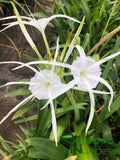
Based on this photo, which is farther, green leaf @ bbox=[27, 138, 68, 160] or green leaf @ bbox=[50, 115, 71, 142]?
green leaf @ bbox=[50, 115, 71, 142]

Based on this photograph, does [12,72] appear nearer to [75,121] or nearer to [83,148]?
[75,121]

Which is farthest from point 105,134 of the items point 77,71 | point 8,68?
point 8,68

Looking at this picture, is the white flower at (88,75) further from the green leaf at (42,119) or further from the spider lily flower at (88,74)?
the green leaf at (42,119)

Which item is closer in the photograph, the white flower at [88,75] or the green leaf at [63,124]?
the white flower at [88,75]

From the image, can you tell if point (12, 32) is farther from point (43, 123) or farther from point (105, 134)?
point (105, 134)

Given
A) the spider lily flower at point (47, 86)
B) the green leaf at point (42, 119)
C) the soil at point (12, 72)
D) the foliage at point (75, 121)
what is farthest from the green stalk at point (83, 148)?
the soil at point (12, 72)

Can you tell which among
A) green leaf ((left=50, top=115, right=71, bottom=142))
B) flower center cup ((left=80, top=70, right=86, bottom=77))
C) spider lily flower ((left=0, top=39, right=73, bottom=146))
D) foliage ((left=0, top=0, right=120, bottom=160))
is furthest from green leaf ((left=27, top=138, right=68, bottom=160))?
flower center cup ((left=80, top=70, right=86, bottom=77))

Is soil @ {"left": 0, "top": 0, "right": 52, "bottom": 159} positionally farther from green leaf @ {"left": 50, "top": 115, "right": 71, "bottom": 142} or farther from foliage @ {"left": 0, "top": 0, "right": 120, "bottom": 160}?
green leaf @ {"left": 50, "top": 115, "right": 71, "bottom": 142}

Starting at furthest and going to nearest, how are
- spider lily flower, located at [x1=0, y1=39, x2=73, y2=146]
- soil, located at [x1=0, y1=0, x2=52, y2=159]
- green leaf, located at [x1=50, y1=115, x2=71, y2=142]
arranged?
soil, located at [x1=0, y1=0, x2=52, y2=159] → green leaf, located at [x1=50, y1=115, x2=71, y2=142] → spider lily flower, located at [x1=0, y1=39, x2=73, y2=146]
